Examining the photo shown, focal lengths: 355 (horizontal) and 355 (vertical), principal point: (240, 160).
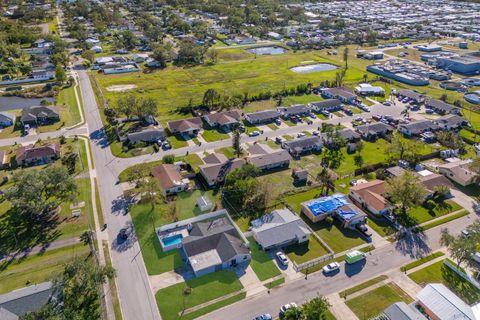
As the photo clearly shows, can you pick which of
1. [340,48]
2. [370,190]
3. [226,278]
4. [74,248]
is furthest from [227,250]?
[340,48]

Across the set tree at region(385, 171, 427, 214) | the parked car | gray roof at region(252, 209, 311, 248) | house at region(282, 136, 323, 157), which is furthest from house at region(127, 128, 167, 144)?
tree at region(385, 171, 427, 214)

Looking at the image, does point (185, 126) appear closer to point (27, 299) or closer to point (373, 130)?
point (373, 130)

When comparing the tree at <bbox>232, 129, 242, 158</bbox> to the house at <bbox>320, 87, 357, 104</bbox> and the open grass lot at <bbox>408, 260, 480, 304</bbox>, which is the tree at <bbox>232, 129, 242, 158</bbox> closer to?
the open grass lot at <bbox>408, 260, 480, 304</bbox>

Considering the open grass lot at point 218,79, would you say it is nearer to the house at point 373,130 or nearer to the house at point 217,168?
the house at point 217,168

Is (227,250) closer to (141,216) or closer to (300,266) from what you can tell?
(300,266)

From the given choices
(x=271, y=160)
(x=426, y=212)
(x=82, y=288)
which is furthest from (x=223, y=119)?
(x=82, y=288)

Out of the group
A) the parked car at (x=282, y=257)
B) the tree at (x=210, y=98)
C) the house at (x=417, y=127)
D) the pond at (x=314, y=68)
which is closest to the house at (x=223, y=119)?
the tree at (x=210, y=98)
